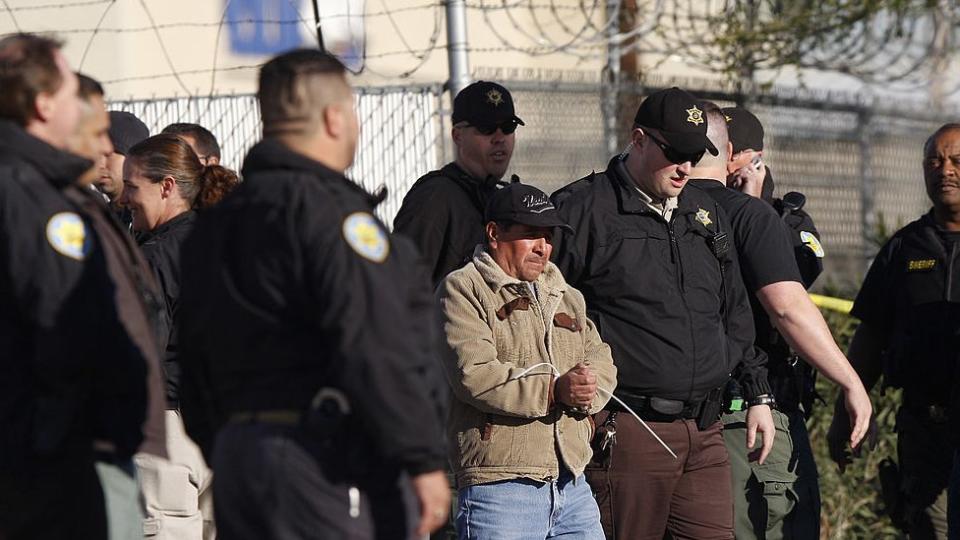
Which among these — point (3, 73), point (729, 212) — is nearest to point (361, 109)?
point (729, 212)

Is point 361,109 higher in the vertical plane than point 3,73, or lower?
lower

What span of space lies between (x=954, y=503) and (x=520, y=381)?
2173 millimetres

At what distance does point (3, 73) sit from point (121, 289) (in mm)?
572

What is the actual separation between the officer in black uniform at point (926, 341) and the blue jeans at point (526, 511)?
70.5 inches

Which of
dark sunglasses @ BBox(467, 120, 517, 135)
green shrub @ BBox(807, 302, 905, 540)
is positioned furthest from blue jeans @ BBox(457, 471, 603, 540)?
green shrub @ BBox(807, 302, 905, 540)

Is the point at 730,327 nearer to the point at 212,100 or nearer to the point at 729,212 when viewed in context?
the point at 729,212

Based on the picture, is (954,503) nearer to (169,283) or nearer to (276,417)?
(169,283)

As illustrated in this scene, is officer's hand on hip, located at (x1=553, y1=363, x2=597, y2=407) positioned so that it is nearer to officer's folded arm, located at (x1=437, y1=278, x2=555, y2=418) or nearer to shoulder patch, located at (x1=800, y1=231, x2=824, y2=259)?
officer's folded arm, located at (x1=437, y1=278, x2=555, y2=418)

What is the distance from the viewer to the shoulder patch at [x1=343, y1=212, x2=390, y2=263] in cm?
327

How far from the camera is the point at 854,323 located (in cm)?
846

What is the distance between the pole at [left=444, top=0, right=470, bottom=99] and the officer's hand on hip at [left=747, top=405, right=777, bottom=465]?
193cm

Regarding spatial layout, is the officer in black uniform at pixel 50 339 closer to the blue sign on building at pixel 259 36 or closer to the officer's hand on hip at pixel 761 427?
the officer's hand on hip at pixel 761 427

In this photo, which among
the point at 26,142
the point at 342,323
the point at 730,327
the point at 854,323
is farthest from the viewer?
the point at 854,323

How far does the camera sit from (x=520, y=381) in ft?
15.9
